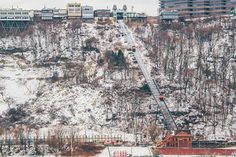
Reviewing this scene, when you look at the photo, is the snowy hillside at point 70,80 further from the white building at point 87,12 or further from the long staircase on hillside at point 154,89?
the white building at point 87,12

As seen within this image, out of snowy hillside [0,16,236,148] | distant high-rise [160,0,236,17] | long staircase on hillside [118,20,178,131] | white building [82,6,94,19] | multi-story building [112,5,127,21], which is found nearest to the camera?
long staircase on hillside [118,20,178,131]

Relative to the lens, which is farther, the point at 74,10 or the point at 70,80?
the point at 74,10

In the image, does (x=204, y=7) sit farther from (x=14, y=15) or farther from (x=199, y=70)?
(x=14, y=15)

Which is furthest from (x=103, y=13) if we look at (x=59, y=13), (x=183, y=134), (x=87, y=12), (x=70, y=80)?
(x=183, y=134)

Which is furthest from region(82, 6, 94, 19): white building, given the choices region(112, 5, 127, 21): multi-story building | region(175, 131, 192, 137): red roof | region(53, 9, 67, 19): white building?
region(175, 131, 192, 137): red roof

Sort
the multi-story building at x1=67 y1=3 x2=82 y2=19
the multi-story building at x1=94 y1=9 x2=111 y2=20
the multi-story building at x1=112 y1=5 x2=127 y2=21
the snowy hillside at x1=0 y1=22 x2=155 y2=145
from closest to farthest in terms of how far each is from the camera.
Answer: the snowy hillside at x1=0 y1=22 x2=155 y2=145
the multi-story building at x1=67 y1=3 x2=82 y2=19
the multi-story building at x1=94 y1=9 x2=111 y2=20
the multi-story building at x1=112 y1=5 x2=127 y2=21

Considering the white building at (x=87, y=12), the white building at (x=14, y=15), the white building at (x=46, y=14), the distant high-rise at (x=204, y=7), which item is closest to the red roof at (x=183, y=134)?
the white building at (x=14, y=15)

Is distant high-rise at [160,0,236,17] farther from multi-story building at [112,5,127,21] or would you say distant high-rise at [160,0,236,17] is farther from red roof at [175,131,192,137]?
red roof at [175,131,192,137]
